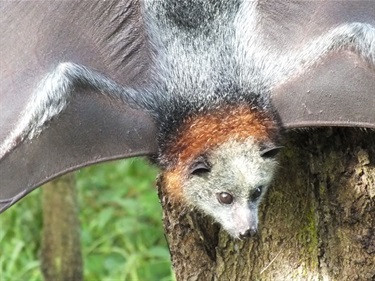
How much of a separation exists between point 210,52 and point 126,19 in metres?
0.41

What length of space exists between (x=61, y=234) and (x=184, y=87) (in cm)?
238

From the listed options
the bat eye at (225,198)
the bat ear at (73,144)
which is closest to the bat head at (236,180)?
the bat eye at (225,198)

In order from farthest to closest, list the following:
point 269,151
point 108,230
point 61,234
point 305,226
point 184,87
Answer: point 108,230
point 61,234
point 305,226
point 184,87
point 269,151

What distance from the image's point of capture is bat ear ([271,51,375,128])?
3695mm

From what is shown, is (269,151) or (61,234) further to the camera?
(61,234)

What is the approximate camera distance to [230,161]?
3793 mm

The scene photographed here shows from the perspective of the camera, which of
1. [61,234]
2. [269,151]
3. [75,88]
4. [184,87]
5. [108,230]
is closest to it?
[75,88]

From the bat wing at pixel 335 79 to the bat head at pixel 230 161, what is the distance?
0.14 metres

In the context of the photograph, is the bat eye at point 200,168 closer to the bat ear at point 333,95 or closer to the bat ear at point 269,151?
the bat ear at point 269,151

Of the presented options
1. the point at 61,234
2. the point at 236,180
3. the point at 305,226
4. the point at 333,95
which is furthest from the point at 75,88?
the point at 61,234

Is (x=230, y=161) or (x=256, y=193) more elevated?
(x=230, y=161)

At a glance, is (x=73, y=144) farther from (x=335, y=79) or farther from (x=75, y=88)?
(x=335, y=79)

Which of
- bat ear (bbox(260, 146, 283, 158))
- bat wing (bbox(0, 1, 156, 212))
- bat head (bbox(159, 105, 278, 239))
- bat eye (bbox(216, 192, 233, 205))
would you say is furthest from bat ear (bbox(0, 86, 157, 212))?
bat ear (bbox(260, 146, 283, 158))

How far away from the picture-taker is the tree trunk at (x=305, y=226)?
3941mm
